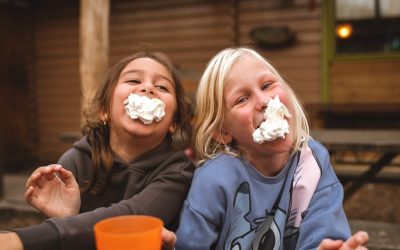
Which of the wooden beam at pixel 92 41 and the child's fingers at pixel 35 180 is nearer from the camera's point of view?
the child's fingers at pixel 35 180

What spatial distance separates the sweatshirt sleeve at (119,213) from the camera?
103cm

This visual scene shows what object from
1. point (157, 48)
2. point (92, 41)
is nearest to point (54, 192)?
point (92, 41)

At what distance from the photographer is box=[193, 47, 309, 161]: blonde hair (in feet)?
4.64

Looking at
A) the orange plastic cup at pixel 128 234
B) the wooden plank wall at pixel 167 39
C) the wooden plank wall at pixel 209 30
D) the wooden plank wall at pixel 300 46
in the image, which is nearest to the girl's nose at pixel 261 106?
the orange plastic cup at pixel 128 234

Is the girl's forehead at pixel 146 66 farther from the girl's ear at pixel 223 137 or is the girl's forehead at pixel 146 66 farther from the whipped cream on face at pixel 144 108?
the girl's ear at pixel 223 137

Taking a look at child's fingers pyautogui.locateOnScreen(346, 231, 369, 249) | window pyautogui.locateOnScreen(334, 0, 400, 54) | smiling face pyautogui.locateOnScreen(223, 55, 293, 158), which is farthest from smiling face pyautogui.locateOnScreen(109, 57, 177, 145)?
window pyautogui.locateOnScreen(334, 0, 400, 54)

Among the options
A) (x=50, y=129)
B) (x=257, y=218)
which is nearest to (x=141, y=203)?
(x=257, y=218)

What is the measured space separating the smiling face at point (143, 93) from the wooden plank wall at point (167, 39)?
12.5ft

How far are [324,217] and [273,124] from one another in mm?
310

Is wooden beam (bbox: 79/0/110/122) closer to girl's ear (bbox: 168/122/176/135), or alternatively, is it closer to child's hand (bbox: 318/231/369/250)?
girl's ear (bbox: 168/122/176/135)

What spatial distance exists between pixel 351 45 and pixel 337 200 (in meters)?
6.04

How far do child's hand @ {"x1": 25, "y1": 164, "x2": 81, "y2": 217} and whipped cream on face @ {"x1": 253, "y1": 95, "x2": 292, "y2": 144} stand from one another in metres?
0.58

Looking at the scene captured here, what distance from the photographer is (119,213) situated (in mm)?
1243

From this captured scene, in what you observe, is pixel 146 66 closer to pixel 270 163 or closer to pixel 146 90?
pixel 146 90
